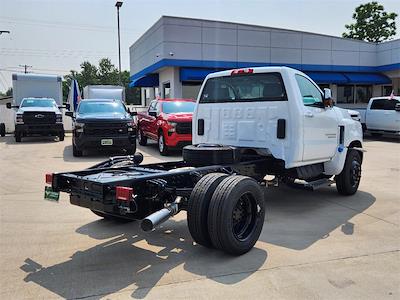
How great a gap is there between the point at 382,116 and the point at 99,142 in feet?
44.7

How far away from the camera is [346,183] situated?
23.8ft

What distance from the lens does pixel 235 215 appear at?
4535 mm

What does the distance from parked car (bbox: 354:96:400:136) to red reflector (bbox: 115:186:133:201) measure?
57.2 feet

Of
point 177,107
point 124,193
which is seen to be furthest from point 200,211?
point 177,107

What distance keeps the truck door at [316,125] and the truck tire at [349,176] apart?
55cm

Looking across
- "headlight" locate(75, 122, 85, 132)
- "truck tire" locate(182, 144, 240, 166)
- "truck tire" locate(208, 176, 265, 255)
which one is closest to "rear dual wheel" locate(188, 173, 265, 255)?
"truck tire" locate(208, 176, 265, 255)

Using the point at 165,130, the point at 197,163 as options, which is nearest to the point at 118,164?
the point at 197,163

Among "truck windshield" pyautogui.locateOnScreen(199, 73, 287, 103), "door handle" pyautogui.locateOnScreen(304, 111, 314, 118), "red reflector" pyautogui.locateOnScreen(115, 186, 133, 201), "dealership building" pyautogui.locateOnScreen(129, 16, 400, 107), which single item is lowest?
"red reflector" pyautogui.locateOnScreen(115, 186, 133, 201)

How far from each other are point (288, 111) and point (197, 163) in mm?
1472

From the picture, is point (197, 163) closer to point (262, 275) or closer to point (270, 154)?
point (270, 154)

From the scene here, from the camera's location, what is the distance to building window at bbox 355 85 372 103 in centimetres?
2830

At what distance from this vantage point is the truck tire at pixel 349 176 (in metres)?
7.24

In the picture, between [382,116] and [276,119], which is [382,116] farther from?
[276,119]

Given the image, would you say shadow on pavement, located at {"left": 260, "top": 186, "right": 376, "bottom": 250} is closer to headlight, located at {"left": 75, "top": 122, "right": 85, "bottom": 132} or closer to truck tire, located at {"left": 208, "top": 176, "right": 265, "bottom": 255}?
truck tire, located at {"left": 208, "top": 176, "right": 265, "bottom": 255}
